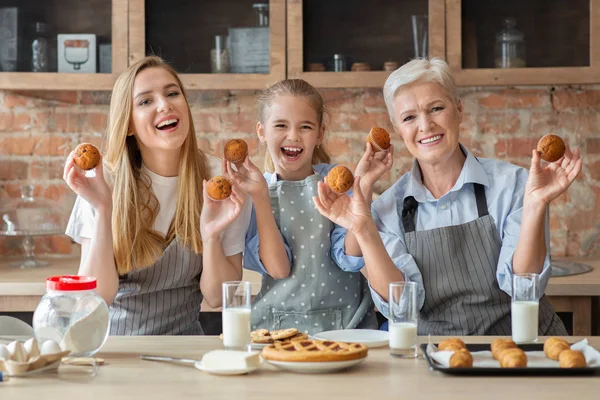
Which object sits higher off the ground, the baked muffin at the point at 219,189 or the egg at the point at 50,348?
the baked muffin at the point at 219,189

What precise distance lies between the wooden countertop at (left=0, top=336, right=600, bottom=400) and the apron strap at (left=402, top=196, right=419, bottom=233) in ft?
2.42

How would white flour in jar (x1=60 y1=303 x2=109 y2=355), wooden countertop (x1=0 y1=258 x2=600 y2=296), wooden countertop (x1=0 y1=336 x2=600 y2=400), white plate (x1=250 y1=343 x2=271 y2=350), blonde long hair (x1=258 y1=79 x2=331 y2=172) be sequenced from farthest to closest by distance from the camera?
wooden countertop (x1=0 y1=258 x2=600 y2=296) < blonde long hair (x1=258 y1=79 x2=331 y2=172) < white plate (x1=250 y1=343 x2=271 y2=350) < white flour in jar (x1=60 y1=303 x2=109 y2=355) < wooden countertop (x1=0 y1=336 x2=600 y2=400)

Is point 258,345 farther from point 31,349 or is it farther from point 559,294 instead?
point 559,294

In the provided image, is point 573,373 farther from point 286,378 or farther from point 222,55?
point 222,55

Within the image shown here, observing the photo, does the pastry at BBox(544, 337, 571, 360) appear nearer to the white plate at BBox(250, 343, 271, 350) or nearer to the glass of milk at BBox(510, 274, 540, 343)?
the glass of milk at BBox(510, 274, 540, 343)

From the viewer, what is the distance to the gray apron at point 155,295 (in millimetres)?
2238

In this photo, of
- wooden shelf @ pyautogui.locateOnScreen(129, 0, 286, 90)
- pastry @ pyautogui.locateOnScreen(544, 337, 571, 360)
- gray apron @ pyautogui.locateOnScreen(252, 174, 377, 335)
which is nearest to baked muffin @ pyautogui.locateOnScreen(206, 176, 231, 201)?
gray apron @ pyautogui.locateOnScreen(252, 174, 377, 335)

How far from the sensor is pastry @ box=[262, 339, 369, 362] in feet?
4.91

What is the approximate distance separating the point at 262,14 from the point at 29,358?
219 centimetres

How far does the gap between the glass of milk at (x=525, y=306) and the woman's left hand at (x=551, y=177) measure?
1.23 feet

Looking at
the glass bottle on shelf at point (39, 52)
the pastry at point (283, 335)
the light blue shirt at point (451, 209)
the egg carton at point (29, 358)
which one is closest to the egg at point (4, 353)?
the egg carton at point (29, 358)

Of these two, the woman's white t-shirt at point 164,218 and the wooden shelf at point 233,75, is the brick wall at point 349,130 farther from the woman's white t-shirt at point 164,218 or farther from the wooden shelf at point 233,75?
the woman's white t-shirt at point 164,218

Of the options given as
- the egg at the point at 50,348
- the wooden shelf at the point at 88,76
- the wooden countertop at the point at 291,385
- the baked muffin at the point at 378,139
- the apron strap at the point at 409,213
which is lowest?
the wooden countertop at the point at 291,385

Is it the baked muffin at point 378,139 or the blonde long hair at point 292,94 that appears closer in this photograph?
the baked muffin at point 378,139
